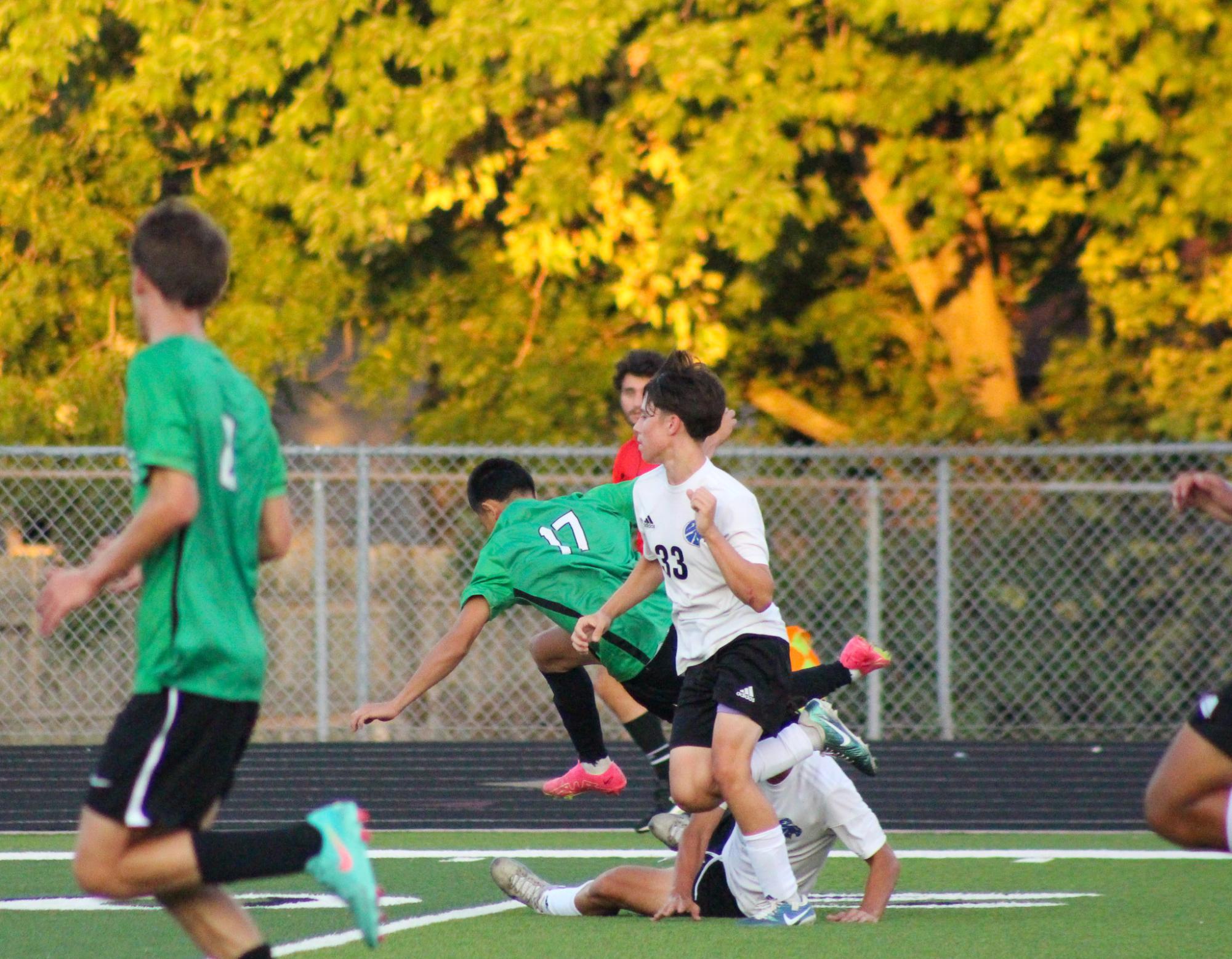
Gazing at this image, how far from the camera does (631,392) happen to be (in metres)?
7.57

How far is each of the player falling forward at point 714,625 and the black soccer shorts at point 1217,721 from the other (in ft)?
4.63

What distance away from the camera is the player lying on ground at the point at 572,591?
6828mm

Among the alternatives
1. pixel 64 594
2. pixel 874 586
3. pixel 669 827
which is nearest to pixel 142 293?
pixel 64 594

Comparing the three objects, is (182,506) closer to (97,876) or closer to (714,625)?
(97,876)

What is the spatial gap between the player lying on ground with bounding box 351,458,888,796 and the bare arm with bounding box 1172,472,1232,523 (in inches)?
106

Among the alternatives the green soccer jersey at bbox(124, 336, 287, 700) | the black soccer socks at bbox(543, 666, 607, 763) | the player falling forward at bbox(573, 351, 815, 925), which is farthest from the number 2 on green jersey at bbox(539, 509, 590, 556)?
the green soccer jersey at bbox(124, 336, 287, 700)

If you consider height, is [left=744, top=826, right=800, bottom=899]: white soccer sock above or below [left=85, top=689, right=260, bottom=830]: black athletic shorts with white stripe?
below

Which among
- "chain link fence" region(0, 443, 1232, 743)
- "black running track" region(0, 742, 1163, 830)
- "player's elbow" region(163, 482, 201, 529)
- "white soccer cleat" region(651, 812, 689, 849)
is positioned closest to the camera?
"player's elbow" region(163, 482, 201, 529)

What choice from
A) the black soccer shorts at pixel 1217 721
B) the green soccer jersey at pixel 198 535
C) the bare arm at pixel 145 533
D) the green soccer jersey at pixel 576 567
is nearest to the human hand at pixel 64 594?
the bare arm at pixel 145 533

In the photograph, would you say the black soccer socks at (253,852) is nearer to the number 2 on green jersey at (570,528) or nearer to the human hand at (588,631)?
the human hand at (588,631)

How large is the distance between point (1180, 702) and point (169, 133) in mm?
8505

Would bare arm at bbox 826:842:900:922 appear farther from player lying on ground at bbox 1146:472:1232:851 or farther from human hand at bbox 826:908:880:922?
player lying on ground at bbox 1146:472:1232:851

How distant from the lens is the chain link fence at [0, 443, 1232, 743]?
36.1ft

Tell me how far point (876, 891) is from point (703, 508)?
57.4 inches
